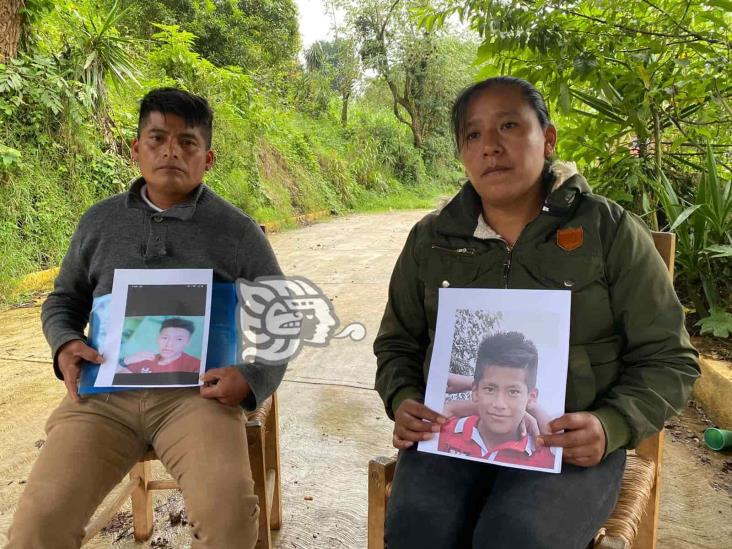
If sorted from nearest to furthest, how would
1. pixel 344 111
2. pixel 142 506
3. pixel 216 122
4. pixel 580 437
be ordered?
pixel 580 437
pixel 142 506
pixel 216 122
pixel 344 111

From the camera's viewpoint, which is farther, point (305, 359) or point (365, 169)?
point (365, 169)

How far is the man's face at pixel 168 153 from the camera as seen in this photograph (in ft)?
4.76

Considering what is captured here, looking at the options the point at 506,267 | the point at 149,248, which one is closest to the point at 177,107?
the point at 149,248

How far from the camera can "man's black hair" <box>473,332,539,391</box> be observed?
1101 mm

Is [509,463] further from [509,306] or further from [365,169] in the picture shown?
[365,169]

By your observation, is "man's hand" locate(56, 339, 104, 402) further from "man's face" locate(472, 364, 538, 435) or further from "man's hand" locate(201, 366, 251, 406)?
"man's face" locate(472, 364, 538, 435)

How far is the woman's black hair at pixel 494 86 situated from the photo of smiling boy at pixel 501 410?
1.65ft

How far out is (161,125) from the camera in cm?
146

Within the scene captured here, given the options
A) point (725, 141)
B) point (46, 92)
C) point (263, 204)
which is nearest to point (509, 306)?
point (725, 141)

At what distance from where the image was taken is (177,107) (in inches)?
57.6

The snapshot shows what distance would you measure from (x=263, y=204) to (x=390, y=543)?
859 cm

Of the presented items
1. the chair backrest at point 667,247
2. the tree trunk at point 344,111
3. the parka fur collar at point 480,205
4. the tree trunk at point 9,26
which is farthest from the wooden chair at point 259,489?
the tree trunk at point 344,111

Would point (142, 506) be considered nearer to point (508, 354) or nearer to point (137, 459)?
point (137, 459)

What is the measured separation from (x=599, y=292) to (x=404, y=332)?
0.45m
